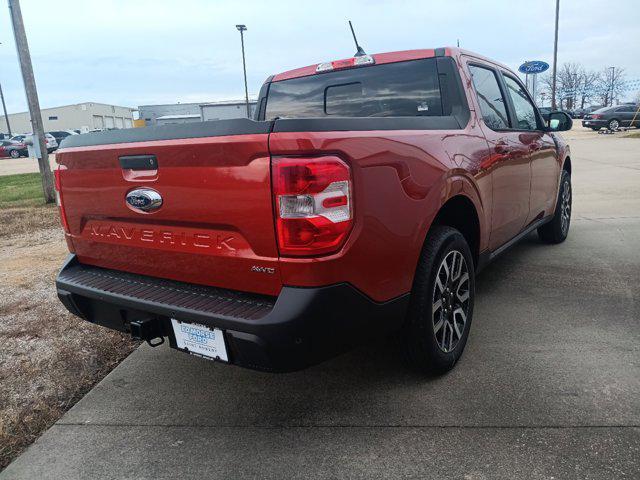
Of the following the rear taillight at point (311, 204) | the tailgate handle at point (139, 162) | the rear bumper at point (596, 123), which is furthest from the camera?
the rear bumper at point (596, 123)

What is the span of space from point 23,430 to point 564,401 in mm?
2717

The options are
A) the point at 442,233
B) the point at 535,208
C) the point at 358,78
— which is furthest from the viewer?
the point at 535,208

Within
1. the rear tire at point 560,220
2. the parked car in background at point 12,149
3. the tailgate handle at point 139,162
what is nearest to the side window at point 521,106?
the rear tire at point 560,220

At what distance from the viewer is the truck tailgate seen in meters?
2.12

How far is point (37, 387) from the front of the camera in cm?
308

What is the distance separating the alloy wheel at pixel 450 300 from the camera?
9.27 ft

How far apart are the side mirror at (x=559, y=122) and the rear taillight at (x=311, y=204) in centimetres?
361

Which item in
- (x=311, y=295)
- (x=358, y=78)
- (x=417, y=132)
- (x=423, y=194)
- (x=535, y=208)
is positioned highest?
(x=358, y=78)

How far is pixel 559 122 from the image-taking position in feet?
16.5

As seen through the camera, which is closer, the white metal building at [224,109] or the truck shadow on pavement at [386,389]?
the truck shadow on pavement at [386,389]

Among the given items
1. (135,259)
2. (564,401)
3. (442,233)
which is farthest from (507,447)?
(135,259)

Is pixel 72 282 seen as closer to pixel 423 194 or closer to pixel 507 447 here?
pixel 423 194

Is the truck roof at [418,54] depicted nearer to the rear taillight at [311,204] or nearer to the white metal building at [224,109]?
the rear taillight at [311,204]

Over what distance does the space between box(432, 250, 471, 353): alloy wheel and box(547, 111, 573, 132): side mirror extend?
8.47 ft
